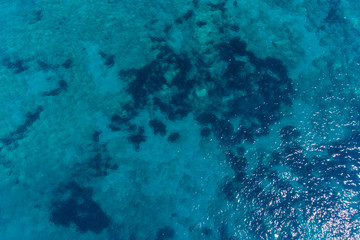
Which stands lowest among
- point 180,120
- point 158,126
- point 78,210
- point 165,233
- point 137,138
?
point 78,210

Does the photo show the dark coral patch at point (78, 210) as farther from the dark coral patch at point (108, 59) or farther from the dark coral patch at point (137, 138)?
the dark coral patch at point (108, 59)

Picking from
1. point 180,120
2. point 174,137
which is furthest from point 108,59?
point 174,137

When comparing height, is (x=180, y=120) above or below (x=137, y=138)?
above

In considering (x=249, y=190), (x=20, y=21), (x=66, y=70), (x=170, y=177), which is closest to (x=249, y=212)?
(x=249, y=190)

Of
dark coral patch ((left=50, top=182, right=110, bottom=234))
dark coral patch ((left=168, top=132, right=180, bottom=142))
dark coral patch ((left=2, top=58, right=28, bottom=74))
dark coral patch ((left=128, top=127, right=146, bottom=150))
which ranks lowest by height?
dark coral patch ((left=50, top=182, right=110, bottom=234))

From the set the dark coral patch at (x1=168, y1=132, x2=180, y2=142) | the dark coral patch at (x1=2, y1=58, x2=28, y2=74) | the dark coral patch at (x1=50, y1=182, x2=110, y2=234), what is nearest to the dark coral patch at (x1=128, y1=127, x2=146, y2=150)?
the dark coral patch at (x1=168, y1=132, x2=180, y2=142)

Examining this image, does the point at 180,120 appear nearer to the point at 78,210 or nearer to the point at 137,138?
the point at 137,138

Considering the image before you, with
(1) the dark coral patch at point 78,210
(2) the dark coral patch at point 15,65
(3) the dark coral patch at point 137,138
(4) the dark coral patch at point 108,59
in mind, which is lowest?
(1) the dark coral patch at point 78,210

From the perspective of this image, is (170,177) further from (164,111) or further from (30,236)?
(30,236)

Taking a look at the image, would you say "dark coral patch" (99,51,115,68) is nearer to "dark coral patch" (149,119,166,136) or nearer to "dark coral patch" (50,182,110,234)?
"dark coral patch" (149,119,166,136)

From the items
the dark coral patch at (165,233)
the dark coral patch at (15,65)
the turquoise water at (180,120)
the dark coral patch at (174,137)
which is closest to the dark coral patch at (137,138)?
the turquoise water at (180,120)
